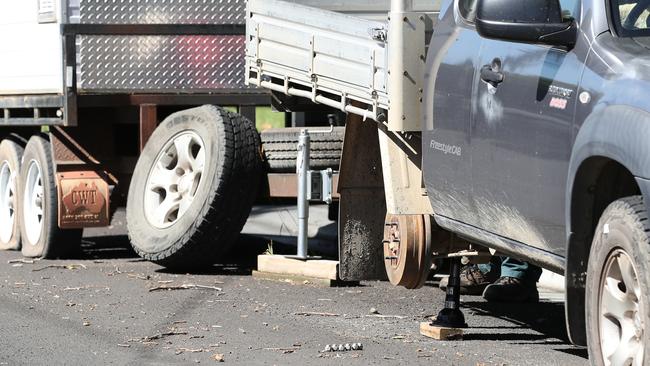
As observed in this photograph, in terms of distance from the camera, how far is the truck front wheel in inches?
205

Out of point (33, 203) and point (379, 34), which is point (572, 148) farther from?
point (33, 203)

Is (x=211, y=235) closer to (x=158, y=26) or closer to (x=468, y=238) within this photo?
→ (x=158, y=26)

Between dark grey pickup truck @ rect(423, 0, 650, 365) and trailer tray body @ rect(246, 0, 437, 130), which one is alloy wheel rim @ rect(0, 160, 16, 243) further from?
dark grey pickup truck @ rect(423, 0, 650, 365)

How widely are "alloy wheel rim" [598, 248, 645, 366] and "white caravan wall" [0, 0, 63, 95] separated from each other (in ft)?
24.6

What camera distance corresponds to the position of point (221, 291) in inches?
391

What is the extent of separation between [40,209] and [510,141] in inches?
278

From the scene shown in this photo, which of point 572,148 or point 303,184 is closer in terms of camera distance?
point 572,148

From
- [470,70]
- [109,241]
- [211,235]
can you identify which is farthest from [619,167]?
[109,241]

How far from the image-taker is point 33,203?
12727mm

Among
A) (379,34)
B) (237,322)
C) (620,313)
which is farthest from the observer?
(237,322)

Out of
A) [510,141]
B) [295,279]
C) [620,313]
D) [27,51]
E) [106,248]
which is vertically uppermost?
[27,51]

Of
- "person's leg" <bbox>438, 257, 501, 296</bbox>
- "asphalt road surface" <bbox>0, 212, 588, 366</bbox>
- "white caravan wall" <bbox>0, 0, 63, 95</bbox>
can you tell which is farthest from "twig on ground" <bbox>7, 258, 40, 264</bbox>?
"person's leg" <bbox>438, 257, 501, 296</bbox>

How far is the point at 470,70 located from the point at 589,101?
4.48 feet

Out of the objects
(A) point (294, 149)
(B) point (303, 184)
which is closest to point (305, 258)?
(B) point (303, 184)
